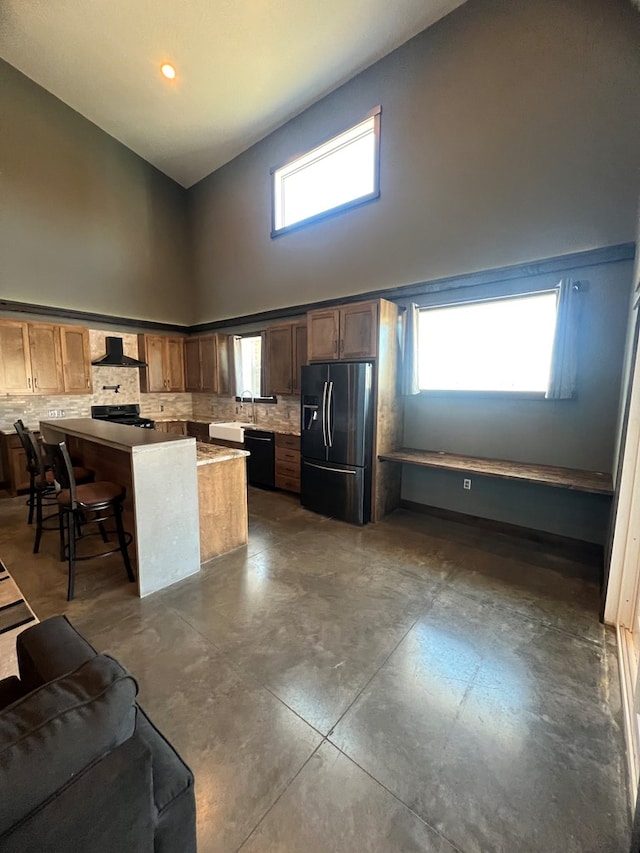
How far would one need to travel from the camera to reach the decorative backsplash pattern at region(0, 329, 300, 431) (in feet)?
16.3

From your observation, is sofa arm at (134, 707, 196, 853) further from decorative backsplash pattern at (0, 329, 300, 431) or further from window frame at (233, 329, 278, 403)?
window frame at (233, 329, 278, 403)

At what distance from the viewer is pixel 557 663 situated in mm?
1944

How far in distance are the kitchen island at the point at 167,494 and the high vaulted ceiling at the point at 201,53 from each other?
4.05 metres

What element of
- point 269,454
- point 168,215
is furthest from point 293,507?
point 168,215

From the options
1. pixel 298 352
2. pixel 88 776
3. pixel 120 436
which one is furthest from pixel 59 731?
pixel 298 352

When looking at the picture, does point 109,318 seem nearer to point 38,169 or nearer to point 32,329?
point 32,329

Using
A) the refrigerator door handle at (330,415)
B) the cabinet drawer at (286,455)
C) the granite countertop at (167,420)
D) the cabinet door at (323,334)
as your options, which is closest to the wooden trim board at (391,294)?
the cabinet door at (323,334)

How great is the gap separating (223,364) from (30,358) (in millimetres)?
2567

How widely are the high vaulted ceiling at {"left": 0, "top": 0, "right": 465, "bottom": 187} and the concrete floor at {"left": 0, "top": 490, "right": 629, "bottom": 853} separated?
508 cm

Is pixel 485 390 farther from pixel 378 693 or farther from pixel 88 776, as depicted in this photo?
pixel 88 776

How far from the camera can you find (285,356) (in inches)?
195

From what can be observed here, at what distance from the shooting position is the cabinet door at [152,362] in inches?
239

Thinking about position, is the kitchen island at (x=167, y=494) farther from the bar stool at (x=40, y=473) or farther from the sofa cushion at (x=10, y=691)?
the sofa cushion at (x=10, y=691)

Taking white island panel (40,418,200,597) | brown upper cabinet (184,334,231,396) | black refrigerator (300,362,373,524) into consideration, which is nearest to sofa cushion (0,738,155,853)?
white island panel (40,418,200,597)
